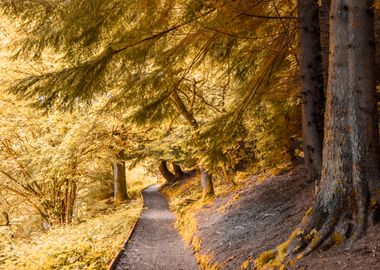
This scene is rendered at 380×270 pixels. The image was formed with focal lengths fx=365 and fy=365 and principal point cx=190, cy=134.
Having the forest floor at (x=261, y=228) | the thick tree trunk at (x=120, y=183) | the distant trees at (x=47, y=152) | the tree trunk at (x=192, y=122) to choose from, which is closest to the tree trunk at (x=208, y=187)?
the tree trunk at (x=192, y=122)

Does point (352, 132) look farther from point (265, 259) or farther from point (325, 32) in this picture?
point (325, 32)

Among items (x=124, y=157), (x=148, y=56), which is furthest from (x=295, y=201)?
(x=124, y=157)

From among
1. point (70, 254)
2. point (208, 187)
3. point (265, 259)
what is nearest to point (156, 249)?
point (70, 254)

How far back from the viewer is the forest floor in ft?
12.7

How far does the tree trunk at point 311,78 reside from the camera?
5.84 m

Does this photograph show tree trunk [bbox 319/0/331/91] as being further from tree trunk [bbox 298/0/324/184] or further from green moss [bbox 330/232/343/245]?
green moss [bbox 330/232/343/245]

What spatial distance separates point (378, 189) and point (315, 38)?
2.82 meters

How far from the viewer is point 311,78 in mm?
5918

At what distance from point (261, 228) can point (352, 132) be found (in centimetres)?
347

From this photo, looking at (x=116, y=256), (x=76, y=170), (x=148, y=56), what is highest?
(x=148, y=56)

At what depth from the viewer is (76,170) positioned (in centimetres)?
1553

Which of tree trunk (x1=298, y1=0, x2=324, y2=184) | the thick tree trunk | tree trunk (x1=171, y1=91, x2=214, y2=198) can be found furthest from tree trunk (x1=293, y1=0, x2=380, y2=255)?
the thick tree trunk

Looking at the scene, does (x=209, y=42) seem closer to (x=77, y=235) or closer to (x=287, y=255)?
(x=287, y=255)

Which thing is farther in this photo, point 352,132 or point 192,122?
point 192,122
